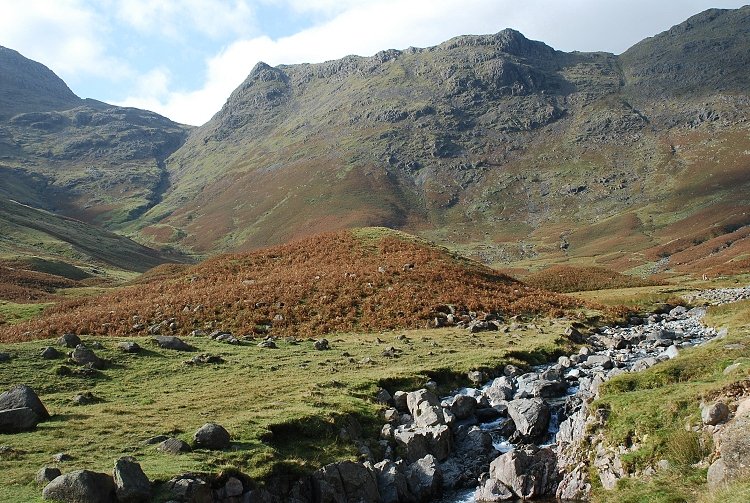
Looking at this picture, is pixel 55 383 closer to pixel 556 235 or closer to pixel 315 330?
pixel 315 330

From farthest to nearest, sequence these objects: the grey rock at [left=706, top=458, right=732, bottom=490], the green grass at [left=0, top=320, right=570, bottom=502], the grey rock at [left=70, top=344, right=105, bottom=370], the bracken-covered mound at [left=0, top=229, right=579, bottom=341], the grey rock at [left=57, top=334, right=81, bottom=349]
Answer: the bracken-covered mound at [left=0, top=229, right=579, bottom=341]
the grey rock at [left=57, top=334, right=81, bottom=349]
the grey rock at [left=70, top=344, right=105, bottom=370]
the green grass at [left=0, top=320, right=570, bottom=502]
the grey rock at [left=706, top=458, right=732, bottom=490]

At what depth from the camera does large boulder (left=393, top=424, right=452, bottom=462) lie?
Answer: 1975 centimetres

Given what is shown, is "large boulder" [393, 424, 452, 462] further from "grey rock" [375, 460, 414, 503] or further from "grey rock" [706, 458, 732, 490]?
"grey rock" [706, 458, 732, 490]

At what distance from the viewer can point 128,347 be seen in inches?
1126

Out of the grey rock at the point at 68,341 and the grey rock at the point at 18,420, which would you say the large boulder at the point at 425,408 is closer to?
the grey rock at the point at 18,420

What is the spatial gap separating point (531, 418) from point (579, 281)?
54508 millimetres

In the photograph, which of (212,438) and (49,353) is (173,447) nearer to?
(212,438)

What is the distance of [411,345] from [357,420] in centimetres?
1303

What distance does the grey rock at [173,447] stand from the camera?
1664 centimetres

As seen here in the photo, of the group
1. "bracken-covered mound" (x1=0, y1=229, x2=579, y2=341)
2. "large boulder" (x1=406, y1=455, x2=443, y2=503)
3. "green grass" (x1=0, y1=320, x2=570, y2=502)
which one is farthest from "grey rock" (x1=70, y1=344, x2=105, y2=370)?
"large boulder" (x1=406, y1=455, x2=443, y2=503)

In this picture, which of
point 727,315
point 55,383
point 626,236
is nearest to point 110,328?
point 55,383

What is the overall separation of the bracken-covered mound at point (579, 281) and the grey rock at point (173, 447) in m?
55.5

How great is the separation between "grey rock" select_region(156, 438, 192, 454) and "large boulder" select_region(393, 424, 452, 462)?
7748 millimetres

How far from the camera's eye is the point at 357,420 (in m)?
21.5
